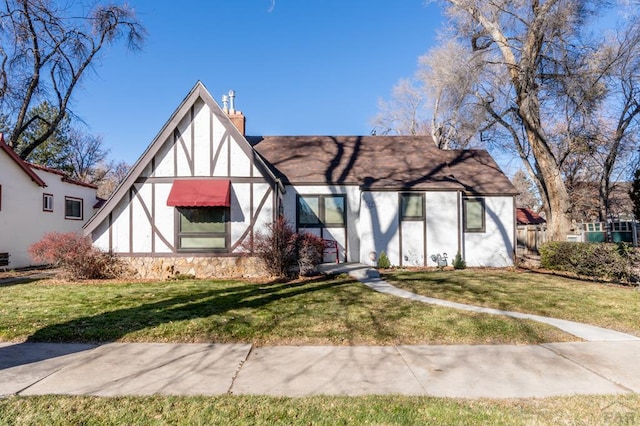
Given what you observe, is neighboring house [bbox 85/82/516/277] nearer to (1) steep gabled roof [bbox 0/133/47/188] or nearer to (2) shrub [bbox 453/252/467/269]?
(2) shrub [bbox 453/252/467/269]

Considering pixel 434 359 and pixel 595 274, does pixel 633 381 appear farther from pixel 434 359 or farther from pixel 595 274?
pixel 595 274

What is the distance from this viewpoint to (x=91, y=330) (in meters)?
5.76

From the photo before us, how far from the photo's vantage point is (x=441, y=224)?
571 inches

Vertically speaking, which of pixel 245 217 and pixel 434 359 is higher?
pixel 245 217

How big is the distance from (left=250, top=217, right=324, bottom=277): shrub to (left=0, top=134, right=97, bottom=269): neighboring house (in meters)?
12.2

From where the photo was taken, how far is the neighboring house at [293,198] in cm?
1205

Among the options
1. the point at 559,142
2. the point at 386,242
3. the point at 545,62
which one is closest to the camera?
the point at 386,242

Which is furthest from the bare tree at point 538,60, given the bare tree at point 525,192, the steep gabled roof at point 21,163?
the bare tree at point 525,192

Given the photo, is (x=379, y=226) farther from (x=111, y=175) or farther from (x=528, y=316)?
(x=111, y=175)

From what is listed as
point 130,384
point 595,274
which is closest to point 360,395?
point 130,384

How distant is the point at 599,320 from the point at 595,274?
22.2 feet

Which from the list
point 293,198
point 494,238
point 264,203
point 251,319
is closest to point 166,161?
point 264,203

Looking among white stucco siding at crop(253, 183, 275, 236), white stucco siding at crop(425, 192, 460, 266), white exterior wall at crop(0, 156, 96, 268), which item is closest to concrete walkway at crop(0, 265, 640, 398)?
white stucco siding at crop(253, 183, 275, 236)

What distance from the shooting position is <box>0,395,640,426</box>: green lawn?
312 centimetres
